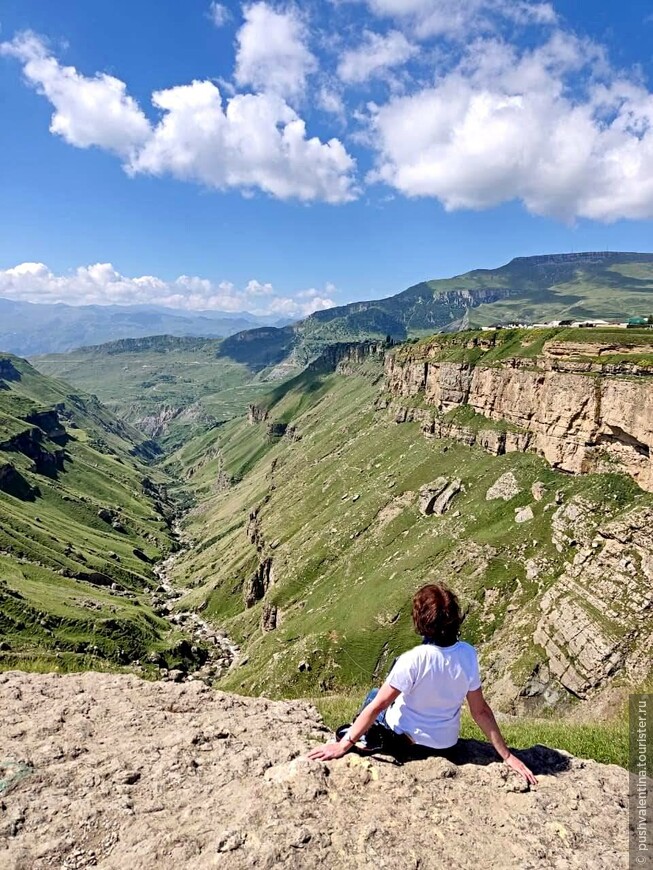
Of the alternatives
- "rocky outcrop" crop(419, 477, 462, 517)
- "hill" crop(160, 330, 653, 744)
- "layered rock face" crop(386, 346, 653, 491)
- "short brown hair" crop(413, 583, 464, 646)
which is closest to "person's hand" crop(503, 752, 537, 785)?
"short brown hair" crop(413, 583, 464, 646)

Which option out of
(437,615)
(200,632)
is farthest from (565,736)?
(200,632)

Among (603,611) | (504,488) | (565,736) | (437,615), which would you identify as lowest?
(603,611)

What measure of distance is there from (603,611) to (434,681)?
51.3 metres

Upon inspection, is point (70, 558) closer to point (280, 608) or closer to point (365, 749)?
point (280, 608)

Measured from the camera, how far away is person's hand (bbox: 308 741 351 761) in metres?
11.4

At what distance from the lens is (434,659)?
10320mm

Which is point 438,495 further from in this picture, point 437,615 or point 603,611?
point 437,615

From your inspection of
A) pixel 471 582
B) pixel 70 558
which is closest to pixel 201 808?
pixel 471 582

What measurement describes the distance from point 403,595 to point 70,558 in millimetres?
128344

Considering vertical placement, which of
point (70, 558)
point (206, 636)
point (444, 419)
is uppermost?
point (444, 419)

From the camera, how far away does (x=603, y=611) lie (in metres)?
52.0

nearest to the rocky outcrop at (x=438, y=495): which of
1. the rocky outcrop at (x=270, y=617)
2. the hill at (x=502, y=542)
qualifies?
the hill at (x=502, y=542)

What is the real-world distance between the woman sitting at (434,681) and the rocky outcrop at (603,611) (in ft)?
143

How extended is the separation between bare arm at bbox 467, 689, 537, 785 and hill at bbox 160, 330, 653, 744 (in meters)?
38.6
